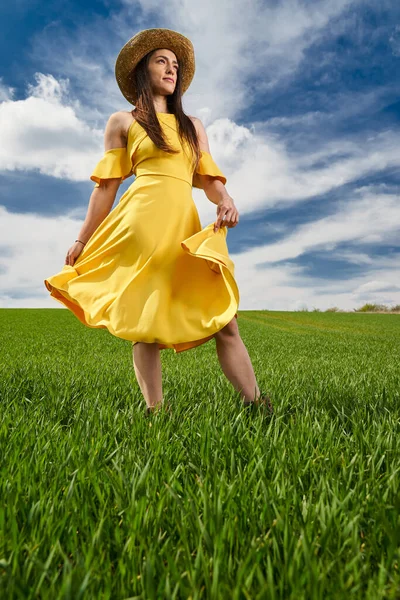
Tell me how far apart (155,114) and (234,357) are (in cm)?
161

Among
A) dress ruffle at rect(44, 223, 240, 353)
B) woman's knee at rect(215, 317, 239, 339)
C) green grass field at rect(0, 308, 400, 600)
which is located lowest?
green grass field at rect(0, 308, 400, 600)

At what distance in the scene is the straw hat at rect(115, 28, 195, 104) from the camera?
321 cm

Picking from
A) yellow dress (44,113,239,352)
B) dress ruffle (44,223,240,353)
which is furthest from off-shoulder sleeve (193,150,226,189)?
dress ruffle (44,223,240,353)

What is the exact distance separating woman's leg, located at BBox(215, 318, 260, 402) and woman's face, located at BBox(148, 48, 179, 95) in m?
1.59

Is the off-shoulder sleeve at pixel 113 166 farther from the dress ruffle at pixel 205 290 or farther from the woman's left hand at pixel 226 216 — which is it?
the woman's left hand at pixel 226 216

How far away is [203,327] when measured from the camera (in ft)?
9.41

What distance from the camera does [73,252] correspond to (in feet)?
10.7

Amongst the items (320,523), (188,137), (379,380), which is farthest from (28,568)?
(379,380)

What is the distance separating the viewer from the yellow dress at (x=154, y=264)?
2830mm

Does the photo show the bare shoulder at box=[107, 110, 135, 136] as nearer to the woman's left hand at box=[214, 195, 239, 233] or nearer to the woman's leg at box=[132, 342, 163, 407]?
the woman's left hand at box=[214, 195, 239, 233]

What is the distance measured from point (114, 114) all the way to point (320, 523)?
2691 millimetres

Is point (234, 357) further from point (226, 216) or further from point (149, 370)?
point (226, 216)

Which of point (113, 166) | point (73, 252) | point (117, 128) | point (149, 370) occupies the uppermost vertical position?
point (117, 128)

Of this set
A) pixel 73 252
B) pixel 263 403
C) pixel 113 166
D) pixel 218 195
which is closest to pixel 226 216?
pixel 218 195
